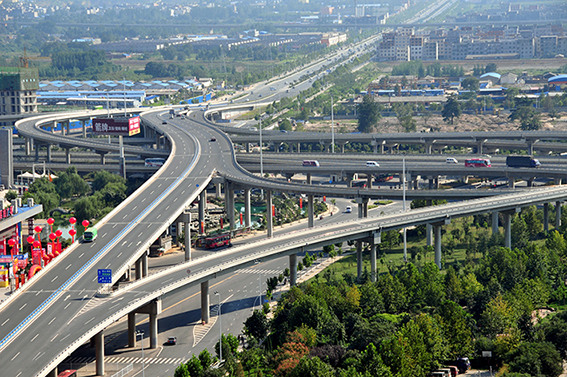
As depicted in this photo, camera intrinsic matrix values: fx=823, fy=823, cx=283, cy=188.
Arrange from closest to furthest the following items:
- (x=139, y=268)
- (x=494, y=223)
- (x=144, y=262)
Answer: (x=139, y=268)
(x=144, y=262)
(x=494, y=223)

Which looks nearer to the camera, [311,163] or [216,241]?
[216,241]

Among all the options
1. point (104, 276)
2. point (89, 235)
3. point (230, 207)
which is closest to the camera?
point (104, 276)

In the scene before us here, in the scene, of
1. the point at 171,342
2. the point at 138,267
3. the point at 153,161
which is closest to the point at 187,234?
the point at 138,267

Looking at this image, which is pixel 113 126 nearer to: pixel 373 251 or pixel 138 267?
pixel 138 267

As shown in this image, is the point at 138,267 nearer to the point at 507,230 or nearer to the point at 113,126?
the point at 507,230

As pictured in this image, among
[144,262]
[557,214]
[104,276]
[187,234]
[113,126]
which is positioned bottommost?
[144,262]

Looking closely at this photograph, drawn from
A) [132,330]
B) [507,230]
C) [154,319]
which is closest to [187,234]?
[154,319]

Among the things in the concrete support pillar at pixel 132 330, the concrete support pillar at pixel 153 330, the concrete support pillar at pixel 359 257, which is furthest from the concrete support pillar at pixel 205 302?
the concrete support pillar at pixel 359 257

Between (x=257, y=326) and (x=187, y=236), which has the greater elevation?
(x=187, y=236)
